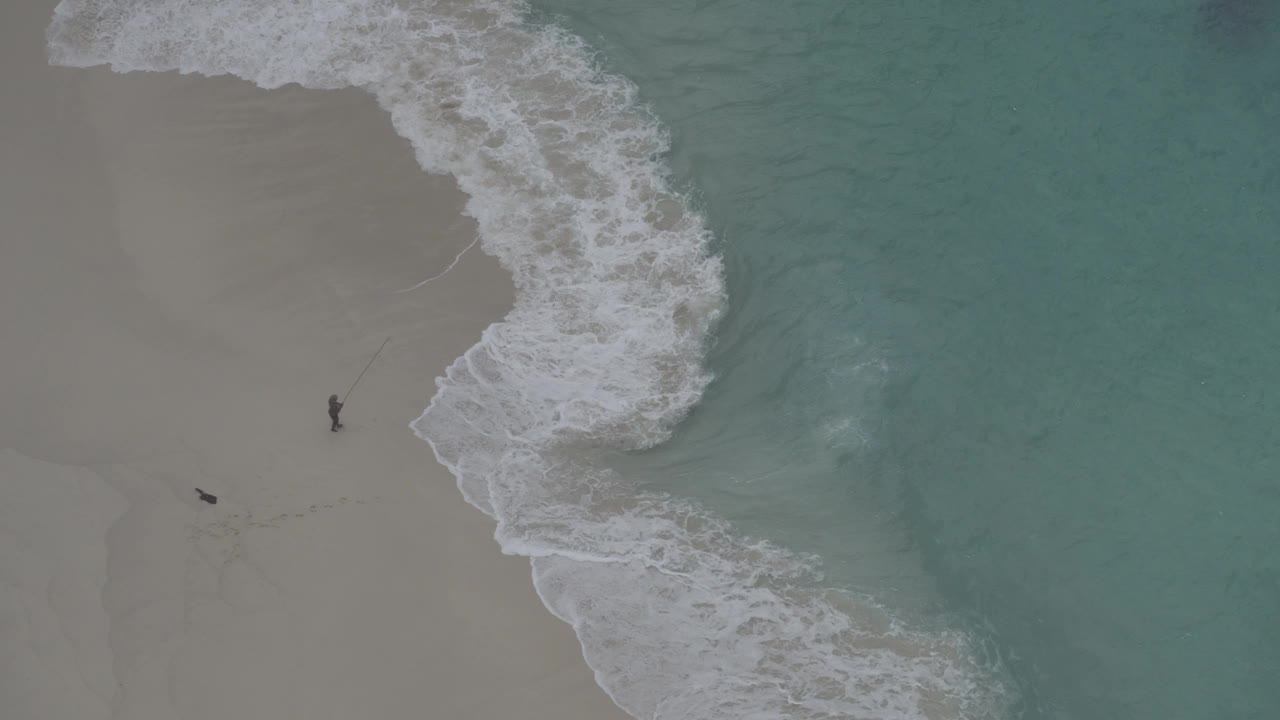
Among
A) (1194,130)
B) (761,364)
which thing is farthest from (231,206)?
(1194,130)

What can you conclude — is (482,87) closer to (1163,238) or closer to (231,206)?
(231,206)

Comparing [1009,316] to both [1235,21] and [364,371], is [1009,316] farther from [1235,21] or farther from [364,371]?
[364,371]

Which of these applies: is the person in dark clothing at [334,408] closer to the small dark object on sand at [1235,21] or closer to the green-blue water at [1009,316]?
the green-blue water at [1009,316]

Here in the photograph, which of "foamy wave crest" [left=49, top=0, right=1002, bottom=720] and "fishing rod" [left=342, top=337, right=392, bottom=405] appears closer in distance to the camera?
"foamy wave crest" [left=49, top=0, right=1002, bottom=720]

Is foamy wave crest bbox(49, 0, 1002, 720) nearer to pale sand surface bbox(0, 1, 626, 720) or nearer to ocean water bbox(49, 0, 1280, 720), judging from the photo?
ocean water bbox(49, 0, 1280, 720)

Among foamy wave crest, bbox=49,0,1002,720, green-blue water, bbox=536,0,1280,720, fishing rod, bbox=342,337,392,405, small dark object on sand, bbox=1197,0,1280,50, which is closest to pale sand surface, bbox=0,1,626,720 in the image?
fishing rod, bbox=342,337,392,405

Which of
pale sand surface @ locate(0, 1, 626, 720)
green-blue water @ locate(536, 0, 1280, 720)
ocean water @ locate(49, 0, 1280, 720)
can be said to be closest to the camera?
pale sand surface @ locate(0, 1, 626, 720)
